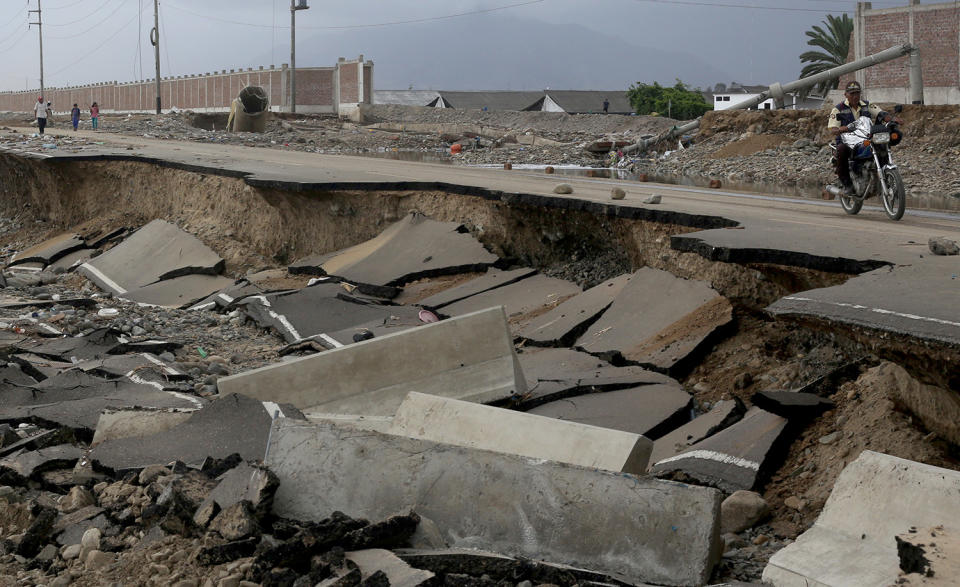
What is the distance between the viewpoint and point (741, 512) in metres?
4.74

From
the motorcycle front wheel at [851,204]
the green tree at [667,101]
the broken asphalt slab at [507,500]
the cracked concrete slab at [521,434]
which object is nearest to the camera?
the broken asphalt slab at [507,500]

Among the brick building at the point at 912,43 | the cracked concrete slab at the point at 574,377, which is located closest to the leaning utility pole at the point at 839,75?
the brick building at the point at 912,43

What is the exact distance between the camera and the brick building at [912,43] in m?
36.2

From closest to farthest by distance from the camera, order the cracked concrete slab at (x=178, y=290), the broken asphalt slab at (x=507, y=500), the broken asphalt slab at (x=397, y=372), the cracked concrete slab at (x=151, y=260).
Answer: the broken asphalt slab at (x=507, y=500) → the broken asphalt slab at (x=397, y=372) → the cracked concrete slab at (x=178, y=290) → the cracked concrete slab at (x=151, y=260)

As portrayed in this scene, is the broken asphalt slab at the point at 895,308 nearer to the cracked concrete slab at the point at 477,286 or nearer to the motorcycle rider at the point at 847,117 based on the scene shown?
the motorcycle rider at the point at 847,117

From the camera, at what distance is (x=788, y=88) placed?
102 feet

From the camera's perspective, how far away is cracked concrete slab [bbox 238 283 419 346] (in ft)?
32.7

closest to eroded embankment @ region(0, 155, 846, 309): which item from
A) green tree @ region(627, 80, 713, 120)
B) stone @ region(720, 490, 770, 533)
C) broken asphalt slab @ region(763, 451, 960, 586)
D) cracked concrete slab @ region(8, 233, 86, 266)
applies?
cracked concrete slab @ region(8, 233, 86, 266)

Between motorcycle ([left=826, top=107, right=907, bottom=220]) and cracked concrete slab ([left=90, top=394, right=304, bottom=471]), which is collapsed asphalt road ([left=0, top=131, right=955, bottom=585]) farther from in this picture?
motorcycle ([left=826, top=107, right=907, bottom=220])

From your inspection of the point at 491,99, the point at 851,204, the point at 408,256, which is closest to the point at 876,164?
the point at 851,204

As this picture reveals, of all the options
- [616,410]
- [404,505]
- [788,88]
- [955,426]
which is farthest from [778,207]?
[788,88]

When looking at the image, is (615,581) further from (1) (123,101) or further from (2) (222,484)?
(1) (123,101)

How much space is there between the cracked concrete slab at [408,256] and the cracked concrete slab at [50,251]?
6.27 m

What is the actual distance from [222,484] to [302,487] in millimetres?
409
